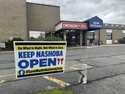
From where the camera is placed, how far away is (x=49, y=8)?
4338 cm

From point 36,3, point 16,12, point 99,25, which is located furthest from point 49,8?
point 99,25

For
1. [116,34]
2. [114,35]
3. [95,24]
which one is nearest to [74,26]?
[95,24]

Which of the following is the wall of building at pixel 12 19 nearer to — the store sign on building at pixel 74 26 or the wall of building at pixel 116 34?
the store sign on building at pixel 74 26

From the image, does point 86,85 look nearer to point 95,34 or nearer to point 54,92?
point 54,92

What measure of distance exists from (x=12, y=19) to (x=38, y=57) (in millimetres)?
30957

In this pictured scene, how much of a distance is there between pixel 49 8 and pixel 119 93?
3930cm

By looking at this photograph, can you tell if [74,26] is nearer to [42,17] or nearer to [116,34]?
[42,17]

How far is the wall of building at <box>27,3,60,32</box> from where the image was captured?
4090 cm

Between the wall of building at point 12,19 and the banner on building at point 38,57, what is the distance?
98.6 ft

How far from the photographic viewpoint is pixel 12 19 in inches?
1334

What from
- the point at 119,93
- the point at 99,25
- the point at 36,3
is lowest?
the point at 119,93

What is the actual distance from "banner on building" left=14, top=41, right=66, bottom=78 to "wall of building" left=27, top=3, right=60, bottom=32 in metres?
36.3

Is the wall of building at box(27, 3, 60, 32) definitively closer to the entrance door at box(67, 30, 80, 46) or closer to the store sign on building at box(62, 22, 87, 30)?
the entrance door at box(67, 30, 80, 46)

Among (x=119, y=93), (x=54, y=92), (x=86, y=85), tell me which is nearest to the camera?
(x=54, y=92)
